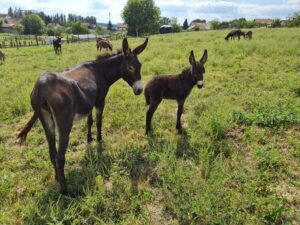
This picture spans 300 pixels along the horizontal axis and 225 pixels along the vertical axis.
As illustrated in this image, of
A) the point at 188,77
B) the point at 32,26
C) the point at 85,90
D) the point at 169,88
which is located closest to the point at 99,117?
the point at 85,90

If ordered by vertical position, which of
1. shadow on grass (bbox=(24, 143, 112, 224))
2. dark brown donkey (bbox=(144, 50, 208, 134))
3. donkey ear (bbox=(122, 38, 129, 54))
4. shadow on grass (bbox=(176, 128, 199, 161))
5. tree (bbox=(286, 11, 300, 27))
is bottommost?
shadow on grass (bbox=(24, 143, 112, 224))

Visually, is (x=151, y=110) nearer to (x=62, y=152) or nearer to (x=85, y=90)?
(x=85, y=90)

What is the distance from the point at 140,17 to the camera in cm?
6862

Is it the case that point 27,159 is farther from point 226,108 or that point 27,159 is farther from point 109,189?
point 226,108

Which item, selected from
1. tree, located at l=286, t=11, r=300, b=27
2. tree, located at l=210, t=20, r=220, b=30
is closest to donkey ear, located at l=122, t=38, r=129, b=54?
tree, located at l=286, t=11, r=300, b=27

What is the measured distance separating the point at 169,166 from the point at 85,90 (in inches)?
75.2

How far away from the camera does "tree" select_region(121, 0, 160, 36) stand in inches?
2662

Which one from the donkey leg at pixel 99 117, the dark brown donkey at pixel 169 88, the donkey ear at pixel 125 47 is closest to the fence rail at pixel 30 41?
the donkey leg at pixel 99 117

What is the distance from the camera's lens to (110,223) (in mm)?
3561

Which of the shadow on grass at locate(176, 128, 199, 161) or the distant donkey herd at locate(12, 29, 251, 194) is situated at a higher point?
the distant donkey herd at locate(12, 29, 251, 194)

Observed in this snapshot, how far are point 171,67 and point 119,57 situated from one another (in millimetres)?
6445

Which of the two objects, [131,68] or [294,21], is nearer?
[131,68]

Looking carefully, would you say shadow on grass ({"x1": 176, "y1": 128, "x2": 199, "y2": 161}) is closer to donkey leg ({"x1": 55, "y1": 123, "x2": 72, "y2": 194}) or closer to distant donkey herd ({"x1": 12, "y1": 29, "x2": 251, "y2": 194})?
distant donkey herd ({"x1": 12, "y1": 29, "x2": 251, "y2": 194})

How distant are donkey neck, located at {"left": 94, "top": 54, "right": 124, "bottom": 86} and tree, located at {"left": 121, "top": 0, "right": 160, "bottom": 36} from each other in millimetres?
62824
